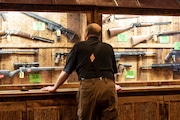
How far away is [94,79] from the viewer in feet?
9.05

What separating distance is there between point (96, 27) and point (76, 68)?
17.7 inches

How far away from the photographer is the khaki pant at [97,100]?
8.98 ft

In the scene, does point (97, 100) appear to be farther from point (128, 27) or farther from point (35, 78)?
point (128, 27)

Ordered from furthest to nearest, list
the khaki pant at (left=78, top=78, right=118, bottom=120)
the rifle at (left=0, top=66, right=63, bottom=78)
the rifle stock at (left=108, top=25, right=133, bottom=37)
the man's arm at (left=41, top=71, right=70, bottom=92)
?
1. the rifle stock at (left=108, top=25, right=133, bottom=37)
2. the rifle at (left=0, top=66, right=63, bottom=78)
3. the man's arm at (left=41, top=71, right=70, bottom=92)
4. the khaki pant at (left=78, top=78, right=118, bottom=120)

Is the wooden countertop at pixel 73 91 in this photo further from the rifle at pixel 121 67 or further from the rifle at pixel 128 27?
the rifle at pixel 128 27

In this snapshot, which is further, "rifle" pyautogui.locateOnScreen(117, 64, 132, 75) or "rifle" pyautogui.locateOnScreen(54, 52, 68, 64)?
"rifle" pyautogui.locateOnScreen(117, 64, 132, 75)

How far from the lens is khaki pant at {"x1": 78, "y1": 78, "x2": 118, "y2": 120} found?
274 centimetres

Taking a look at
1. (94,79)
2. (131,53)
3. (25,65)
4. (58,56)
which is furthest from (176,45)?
(25,65)

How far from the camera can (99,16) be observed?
3.35 meters

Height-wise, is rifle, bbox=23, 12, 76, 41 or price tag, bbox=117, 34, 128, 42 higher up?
rifle, bbox=23, 12, 76, 41

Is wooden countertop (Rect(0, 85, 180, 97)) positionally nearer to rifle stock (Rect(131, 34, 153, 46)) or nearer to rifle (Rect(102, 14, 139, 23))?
rifle stock (Rect(131, 34, 153, 46))

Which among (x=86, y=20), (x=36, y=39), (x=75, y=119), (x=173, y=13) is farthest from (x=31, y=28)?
(x=173, y=13)

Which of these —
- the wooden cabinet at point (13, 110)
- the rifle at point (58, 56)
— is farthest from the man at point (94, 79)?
the rifle at point (58, 56)

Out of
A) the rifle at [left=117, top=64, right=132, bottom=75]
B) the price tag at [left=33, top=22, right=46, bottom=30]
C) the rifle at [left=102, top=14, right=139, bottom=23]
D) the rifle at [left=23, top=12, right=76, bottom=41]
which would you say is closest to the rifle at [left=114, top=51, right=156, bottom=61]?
the rifle at [left=117, top=64, right=132, bottom=75]
